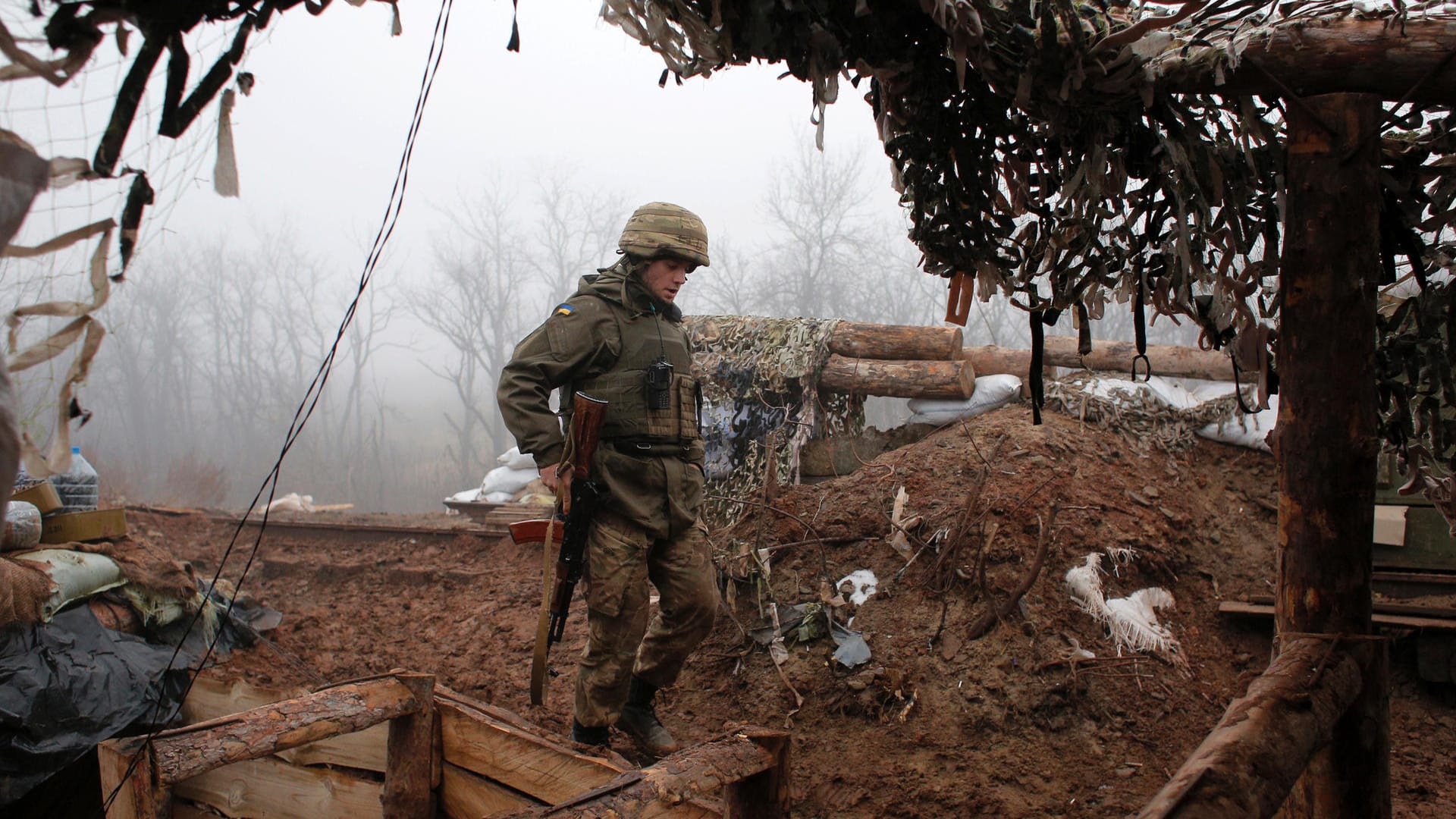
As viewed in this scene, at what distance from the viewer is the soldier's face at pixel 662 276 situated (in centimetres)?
356

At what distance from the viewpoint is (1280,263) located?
2.30 m

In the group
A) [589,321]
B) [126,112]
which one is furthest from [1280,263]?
[126,112]

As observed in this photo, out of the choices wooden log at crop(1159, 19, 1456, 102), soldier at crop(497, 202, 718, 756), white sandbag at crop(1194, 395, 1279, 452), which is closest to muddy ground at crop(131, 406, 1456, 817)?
white sandbag at crop(1194, 395, 1279, 452)

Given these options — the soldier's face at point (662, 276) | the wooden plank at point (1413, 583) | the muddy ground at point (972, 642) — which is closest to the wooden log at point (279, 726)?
the muddy ground at point (972, 642)

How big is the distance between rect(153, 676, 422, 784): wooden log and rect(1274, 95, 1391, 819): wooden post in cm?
257

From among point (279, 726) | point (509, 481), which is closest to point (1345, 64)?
point (279, 726)

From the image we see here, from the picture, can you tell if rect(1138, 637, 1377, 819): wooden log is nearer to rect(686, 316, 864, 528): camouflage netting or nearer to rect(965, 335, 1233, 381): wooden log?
rect(965, 335, 1233, 381): wooden log

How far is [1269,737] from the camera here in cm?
172

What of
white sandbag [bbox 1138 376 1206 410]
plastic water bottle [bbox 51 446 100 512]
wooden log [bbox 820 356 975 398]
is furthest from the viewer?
wooden log [bbox 820 356 975 398]

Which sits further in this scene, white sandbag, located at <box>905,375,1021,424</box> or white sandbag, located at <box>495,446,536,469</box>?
white sandbag, located at <box>495,446,536,469</box>

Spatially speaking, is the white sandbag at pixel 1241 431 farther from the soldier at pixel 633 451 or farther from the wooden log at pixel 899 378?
the soldier at pixel 633 451

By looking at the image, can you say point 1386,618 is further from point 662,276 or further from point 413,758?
point 413,758

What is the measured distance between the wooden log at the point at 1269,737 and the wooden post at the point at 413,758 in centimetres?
206

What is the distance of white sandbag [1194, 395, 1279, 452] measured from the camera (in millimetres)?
6059
